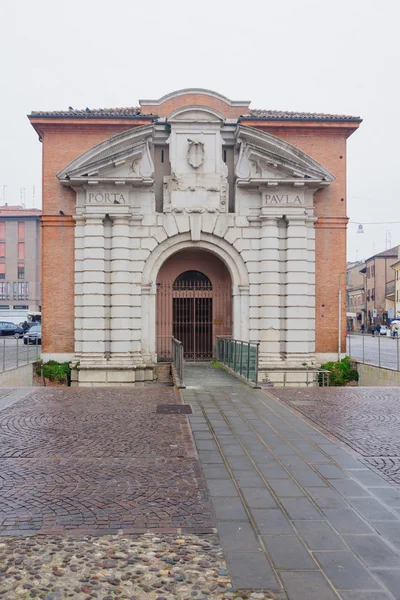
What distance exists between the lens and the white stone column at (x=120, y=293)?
728 inches

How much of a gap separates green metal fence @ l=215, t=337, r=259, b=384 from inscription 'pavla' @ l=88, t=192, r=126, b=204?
581cm

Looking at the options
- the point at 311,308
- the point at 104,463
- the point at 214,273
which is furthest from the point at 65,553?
the point at 214,273

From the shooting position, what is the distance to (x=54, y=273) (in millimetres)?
19250

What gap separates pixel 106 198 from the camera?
61.0ft

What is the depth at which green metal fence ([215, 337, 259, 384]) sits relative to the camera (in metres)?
15.5

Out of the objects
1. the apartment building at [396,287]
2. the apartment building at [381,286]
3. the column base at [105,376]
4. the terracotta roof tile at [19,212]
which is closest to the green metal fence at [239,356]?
the column base at [105,376]

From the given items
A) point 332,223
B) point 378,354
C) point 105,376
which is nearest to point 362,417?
point 105,376

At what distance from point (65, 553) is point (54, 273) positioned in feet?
50.7

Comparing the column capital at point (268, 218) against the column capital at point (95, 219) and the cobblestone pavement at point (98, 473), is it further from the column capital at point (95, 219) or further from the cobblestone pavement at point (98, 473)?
the cobblestone pavement at point (98, 473)

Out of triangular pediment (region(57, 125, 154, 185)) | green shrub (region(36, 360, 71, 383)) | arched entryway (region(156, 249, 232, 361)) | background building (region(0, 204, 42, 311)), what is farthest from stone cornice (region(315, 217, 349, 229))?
background building (region(0, 204, 42, 311))

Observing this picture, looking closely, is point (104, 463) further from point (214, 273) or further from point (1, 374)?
point (214, 273)

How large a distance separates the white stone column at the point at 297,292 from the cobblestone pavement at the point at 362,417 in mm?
3974

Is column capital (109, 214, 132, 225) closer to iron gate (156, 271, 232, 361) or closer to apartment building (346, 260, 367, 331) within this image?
iron gate (156, 271, 232, 361)

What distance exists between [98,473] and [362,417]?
5.64 meters
